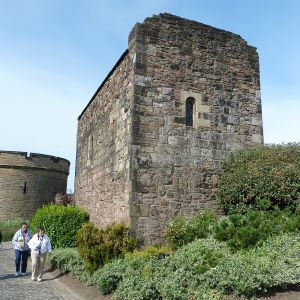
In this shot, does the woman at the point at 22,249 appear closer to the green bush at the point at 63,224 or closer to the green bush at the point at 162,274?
the green bush at the point at 63,224

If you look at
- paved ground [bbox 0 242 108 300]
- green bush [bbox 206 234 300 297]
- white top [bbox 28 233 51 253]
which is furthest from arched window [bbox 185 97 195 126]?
paved ground [bbox 0 242 108 300]

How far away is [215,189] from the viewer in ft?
35.6

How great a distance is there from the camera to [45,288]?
28.2 feet

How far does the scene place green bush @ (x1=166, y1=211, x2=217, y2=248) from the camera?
9.31 m

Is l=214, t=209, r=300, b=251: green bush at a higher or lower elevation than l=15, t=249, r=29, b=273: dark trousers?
higher

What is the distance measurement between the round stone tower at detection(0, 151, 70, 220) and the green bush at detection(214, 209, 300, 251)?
1935 cm

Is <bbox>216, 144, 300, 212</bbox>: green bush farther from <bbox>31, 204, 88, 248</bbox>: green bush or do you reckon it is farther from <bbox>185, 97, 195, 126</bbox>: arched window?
<bbox>31, 204, 88, 248</bbox>: green bush

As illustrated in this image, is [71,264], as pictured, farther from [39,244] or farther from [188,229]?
[188,229]

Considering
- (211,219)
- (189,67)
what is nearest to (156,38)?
(189,67)

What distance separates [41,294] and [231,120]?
7163mm

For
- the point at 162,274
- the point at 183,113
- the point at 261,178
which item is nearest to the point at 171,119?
the point at 183,113

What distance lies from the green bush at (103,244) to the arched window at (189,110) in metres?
3.66

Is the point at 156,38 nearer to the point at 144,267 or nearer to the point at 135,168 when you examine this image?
the point at 135,168

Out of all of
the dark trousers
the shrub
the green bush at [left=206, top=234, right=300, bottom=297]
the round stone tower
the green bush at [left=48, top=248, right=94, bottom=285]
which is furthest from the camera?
the round stone tower
